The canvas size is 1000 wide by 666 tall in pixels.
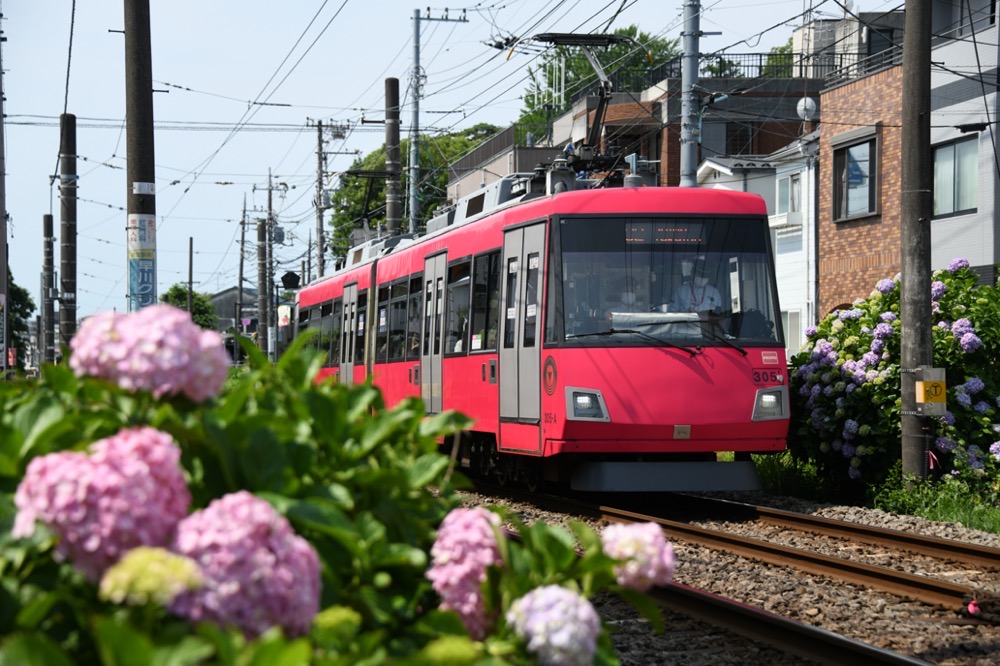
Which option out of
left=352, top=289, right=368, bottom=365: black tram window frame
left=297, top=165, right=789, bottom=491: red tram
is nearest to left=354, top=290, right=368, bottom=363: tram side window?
left=352, top=289, right=368, bottom=365: black tram window frame

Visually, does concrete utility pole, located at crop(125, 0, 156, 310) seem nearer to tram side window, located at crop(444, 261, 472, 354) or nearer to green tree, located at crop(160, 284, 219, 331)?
tram side window, located at crop(444, 261, 472, 354)

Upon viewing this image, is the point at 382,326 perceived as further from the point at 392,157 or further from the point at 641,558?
the point at 641,558

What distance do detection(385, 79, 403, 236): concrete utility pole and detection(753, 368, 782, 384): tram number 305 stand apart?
18974 mm

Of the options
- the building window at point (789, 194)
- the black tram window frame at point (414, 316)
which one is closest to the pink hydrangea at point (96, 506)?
the black tram window frame at point (414, 316)

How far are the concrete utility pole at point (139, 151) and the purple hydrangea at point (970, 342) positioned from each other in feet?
27.8

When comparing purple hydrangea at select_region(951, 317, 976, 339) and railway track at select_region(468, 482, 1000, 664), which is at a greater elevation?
purple hydrangea at select_region(951, 317, 976, 339)

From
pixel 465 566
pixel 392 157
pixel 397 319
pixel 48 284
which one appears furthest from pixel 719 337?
pixel 48 284

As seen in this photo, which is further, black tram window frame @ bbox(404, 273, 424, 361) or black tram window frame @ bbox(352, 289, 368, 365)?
black tram window frame @ bbox(352, 289, 368, 365)

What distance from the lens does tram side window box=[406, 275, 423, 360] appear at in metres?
18.1

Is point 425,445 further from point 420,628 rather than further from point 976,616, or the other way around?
point 976,616

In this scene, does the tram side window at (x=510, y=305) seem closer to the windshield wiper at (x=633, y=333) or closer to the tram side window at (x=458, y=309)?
the windshield wiper at (x=633, y=333)

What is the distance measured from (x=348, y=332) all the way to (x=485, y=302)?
737 centimetres

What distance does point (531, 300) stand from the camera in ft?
45.3

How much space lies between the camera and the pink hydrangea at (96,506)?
216 cm
